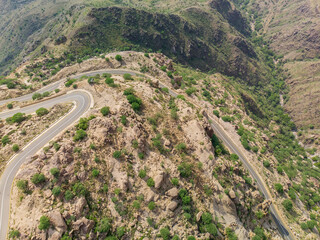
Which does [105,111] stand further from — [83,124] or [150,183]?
[150,183]

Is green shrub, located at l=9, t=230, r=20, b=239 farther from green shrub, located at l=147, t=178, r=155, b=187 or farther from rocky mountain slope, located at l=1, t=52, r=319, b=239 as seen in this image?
green shrub, located at l=147, t=178, r=155, b=187

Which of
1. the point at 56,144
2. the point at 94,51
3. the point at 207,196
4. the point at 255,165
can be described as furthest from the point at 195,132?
the point at 94,51

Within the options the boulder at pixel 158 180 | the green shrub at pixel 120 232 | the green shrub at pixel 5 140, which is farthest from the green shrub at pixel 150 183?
the green shrub at pixel 5 140

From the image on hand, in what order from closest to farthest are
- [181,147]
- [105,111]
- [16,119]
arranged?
[105,111] < [16,119] < [181,147]

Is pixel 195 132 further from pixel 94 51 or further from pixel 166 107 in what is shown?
pixel 94 51

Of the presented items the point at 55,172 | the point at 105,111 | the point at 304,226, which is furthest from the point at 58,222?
the point at 304,226

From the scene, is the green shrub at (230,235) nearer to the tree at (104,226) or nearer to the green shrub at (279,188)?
the green shrub at (279,188)

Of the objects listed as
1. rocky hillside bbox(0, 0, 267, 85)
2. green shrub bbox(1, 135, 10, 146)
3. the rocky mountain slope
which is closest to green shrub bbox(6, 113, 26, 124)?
green shrub bbox(1, 135, 10, 146)
